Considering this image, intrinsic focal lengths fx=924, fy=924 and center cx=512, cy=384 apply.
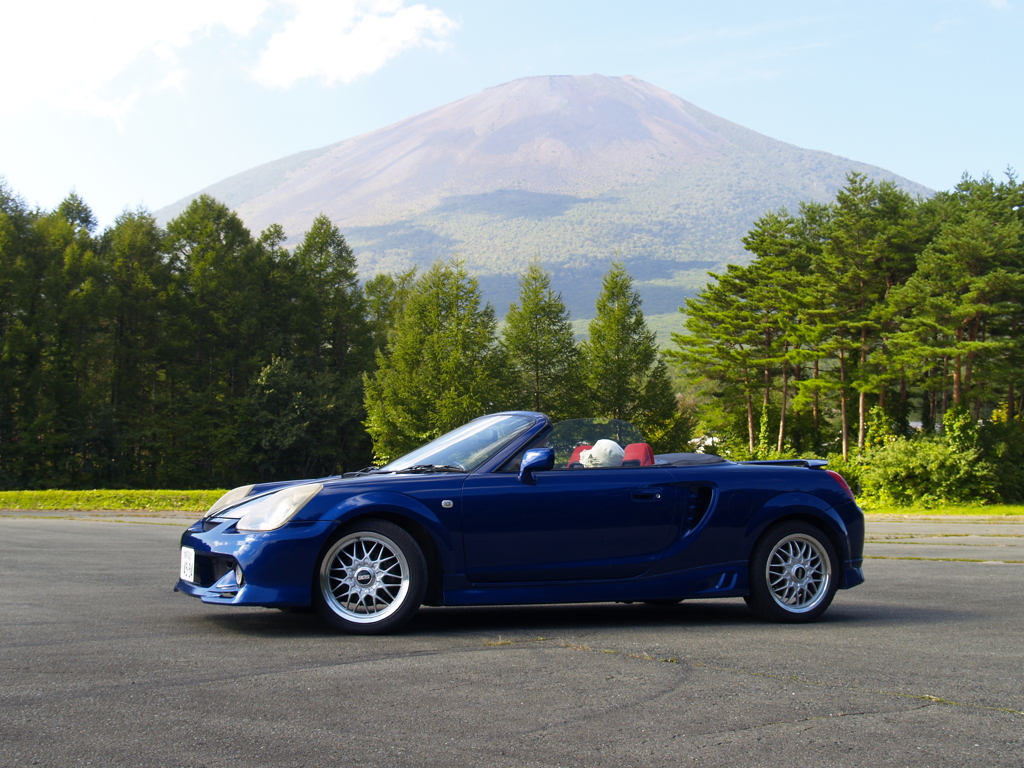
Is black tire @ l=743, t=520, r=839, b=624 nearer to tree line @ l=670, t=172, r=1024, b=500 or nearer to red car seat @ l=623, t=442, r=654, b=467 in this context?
red car seat @ l=623, t=442, r=654, b=467

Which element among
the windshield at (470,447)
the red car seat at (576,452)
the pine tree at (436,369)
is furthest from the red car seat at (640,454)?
the pine tree at (436,369)

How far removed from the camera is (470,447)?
6.48 m

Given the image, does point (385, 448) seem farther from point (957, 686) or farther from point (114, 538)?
point (957, 686)

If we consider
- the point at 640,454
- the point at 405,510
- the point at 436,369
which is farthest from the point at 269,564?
the point at 436,369

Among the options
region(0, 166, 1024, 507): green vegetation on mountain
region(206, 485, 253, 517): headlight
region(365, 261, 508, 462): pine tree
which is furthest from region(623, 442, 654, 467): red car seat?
region(365, 261, 508, 462): pine tree

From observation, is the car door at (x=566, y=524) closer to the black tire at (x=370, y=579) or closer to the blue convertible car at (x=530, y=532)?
the blue convertible car at (x=530, y=532)

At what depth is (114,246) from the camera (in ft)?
200

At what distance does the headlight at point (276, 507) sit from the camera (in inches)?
229

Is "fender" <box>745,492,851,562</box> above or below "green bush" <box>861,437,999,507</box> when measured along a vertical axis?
above

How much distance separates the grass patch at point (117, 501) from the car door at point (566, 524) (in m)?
25.3

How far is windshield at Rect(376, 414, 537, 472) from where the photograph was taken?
6.33 m

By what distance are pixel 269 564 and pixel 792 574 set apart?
368cm

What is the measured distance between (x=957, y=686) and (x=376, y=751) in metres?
3.01

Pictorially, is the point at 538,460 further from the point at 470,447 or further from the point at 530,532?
the point at 470,447
